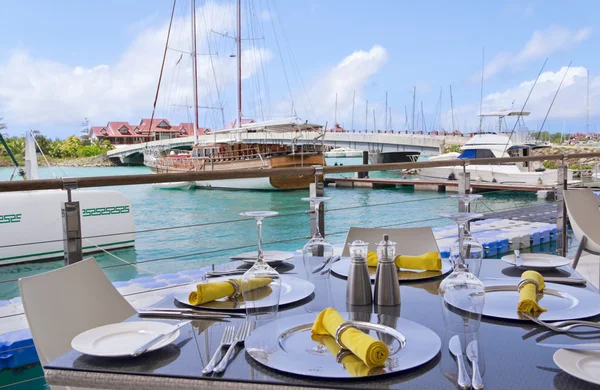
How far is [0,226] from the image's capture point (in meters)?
7.67

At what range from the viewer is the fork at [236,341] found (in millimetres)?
790

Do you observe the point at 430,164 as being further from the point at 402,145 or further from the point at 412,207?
the point at 402,145

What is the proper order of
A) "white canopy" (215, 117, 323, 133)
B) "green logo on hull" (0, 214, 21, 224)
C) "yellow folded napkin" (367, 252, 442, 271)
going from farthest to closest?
"white canopy" (215, 117, 323, 133)
"green logo on hull" (0, 214, 21, 224)
"yellow folded napkin" (367, 252, 442, 271)

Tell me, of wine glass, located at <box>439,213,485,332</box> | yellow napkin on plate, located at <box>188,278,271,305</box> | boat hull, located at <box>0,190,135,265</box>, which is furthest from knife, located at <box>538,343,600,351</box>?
boat hull, located at <box>0,190,135,265</box>

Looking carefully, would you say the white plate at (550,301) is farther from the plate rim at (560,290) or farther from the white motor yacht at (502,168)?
the white motor yacht at (502,168)

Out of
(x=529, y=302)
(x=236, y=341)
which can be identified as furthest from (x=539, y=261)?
(x=236, y=341)

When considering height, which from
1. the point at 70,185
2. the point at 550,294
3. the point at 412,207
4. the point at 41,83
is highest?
the point at 41,83

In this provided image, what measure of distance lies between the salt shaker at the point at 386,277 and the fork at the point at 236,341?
0.98 feet

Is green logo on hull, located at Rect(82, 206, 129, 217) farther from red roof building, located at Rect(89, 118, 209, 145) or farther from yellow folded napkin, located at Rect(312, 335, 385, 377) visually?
red roof building, located at Rect(89, 118, 209, 145)

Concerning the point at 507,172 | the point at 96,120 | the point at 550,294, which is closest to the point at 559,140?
the point at 507,172

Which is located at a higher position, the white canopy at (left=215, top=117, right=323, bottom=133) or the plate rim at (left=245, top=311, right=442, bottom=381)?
the white canopy at (left=215, top=117, right=323, bottom=133)

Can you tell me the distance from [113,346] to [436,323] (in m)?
0.60

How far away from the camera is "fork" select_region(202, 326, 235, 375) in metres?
0.79

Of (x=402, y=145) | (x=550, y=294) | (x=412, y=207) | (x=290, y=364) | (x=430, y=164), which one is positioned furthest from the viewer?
(x=402, y=145)
